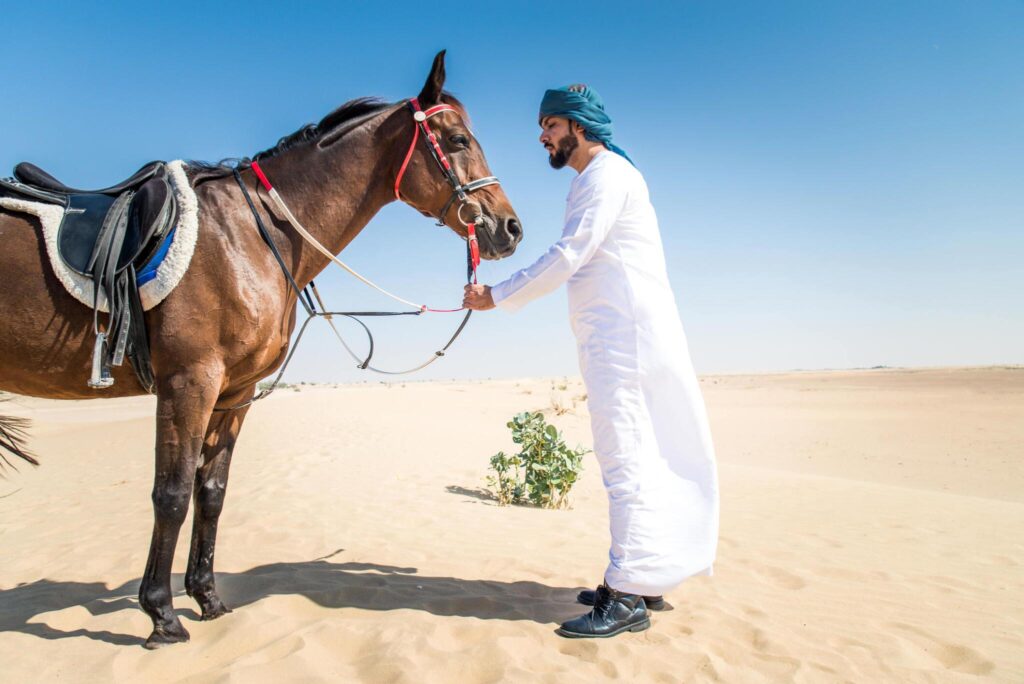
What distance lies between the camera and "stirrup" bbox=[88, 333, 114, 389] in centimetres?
288

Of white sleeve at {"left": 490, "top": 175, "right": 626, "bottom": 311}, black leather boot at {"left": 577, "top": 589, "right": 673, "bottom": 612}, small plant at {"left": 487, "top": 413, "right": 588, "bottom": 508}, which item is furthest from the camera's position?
small plant at {"left": 487, "top": 413, "right": 588, "bottom": 508}

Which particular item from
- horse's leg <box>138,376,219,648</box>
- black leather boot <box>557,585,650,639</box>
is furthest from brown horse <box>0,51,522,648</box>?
black leather boot <box>557,585,650,639</box>

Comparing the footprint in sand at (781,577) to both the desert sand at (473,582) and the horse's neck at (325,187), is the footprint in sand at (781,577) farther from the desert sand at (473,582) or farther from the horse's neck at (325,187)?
the horse's neck at (325,187)

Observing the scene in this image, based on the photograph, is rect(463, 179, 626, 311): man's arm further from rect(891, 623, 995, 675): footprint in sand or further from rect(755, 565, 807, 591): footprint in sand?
rect(755, 565, 807, 591): footprint in sand

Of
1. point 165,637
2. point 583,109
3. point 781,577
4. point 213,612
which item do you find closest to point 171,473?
point 165,637

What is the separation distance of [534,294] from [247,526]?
15.1 feet

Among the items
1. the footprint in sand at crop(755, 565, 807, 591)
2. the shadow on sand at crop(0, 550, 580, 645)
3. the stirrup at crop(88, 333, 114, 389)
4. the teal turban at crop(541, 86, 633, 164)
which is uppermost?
the teal turban at crop(541, 86, 633, 164)

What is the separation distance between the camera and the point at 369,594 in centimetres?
387

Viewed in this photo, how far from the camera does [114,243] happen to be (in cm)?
294

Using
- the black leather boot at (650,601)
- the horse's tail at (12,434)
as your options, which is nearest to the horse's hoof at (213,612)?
the horse's tail at (12,434)

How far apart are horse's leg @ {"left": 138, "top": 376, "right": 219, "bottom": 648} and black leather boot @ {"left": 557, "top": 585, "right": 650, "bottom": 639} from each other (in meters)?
1.98

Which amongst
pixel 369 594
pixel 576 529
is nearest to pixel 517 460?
pixel 576 529

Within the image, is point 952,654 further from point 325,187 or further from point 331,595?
point 325,187

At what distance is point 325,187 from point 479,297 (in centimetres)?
105
